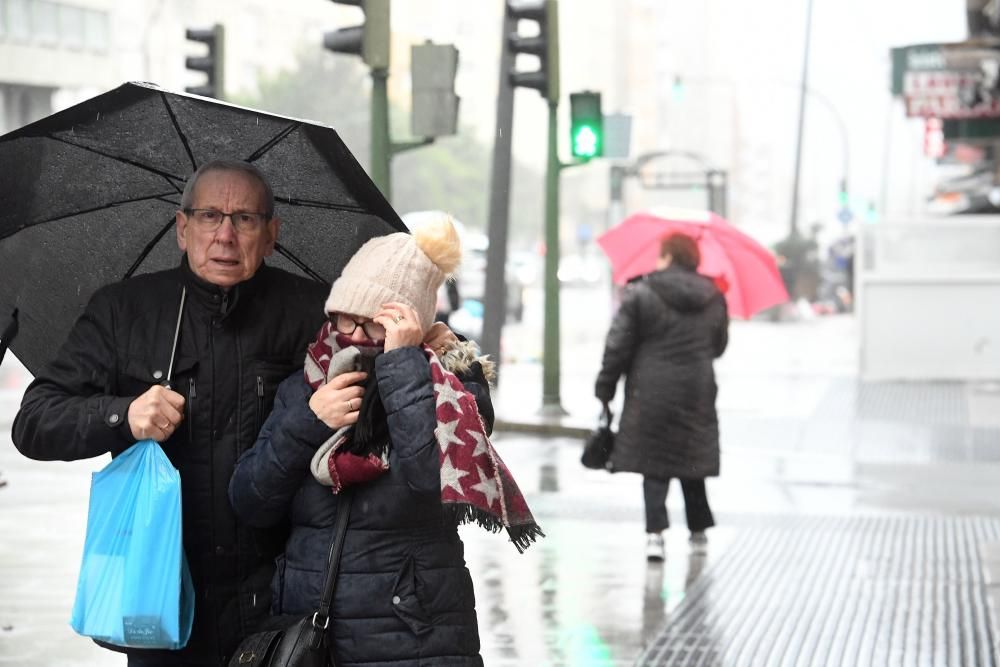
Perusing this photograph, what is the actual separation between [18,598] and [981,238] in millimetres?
17727

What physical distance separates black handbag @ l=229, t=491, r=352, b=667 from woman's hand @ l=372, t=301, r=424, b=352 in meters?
0.33

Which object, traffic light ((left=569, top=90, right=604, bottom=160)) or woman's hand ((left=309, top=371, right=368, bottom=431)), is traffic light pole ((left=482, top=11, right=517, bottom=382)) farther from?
woman's hand ((left=309, top=371, right=368, bottom=431))

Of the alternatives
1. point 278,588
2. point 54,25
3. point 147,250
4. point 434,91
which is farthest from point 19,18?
point 278,588

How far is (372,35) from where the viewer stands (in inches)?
Result: 479

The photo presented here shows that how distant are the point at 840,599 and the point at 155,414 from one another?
565 cm

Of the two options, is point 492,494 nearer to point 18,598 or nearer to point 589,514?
point 18,598

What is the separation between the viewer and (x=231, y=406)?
12.4 ft

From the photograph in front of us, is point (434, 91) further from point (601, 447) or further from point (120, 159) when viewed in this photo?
point (120, 159)

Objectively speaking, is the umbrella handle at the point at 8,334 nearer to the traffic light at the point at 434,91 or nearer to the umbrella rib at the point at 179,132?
the umbrella rib at the point at 179,132

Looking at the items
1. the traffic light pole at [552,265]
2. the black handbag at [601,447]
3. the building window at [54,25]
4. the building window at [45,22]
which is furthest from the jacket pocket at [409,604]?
the building window at [45,22]

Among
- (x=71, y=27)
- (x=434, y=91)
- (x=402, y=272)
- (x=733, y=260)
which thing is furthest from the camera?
(x=71, y=27)

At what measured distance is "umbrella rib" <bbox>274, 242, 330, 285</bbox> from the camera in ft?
13.9

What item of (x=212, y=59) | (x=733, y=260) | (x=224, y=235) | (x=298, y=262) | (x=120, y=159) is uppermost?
(x=212, y=59)

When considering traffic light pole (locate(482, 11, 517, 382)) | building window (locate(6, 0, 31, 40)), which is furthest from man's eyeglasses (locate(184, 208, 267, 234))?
building window (locate(6, 0, 31, 40))
